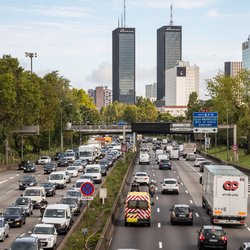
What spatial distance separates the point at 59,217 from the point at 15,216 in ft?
11.5

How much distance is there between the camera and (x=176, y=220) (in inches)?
1559

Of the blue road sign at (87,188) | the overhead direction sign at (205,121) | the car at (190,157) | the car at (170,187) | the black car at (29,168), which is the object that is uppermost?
the overhead direction sign at (205,121)

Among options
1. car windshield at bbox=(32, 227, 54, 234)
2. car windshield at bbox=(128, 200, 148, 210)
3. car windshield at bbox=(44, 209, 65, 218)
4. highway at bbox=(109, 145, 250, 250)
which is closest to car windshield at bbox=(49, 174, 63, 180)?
highway at bbox=(109, 145, 250, 250)

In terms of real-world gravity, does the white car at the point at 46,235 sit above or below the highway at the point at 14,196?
above

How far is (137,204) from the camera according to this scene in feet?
126

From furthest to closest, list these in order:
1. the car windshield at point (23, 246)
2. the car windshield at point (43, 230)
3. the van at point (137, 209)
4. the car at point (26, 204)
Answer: the car at point (26, 204) → the van at point (137, 209) → the car windshield at point (43, 230) → the car windshield at point (23, 246)

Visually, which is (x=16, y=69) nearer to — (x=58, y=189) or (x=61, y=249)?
(x=58, y=189)

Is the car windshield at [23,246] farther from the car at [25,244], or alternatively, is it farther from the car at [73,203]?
the car at [73,203]

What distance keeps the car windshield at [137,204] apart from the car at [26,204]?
A: 7.98m

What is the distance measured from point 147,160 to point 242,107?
19996 millimetres

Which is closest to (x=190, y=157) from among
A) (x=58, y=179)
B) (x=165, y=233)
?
(x=58, y=179)

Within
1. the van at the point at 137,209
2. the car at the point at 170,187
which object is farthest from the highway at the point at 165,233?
the car at the point at 170,187

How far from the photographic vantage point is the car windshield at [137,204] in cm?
3831

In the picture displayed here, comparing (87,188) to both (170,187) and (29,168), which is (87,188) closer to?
(170,187)
